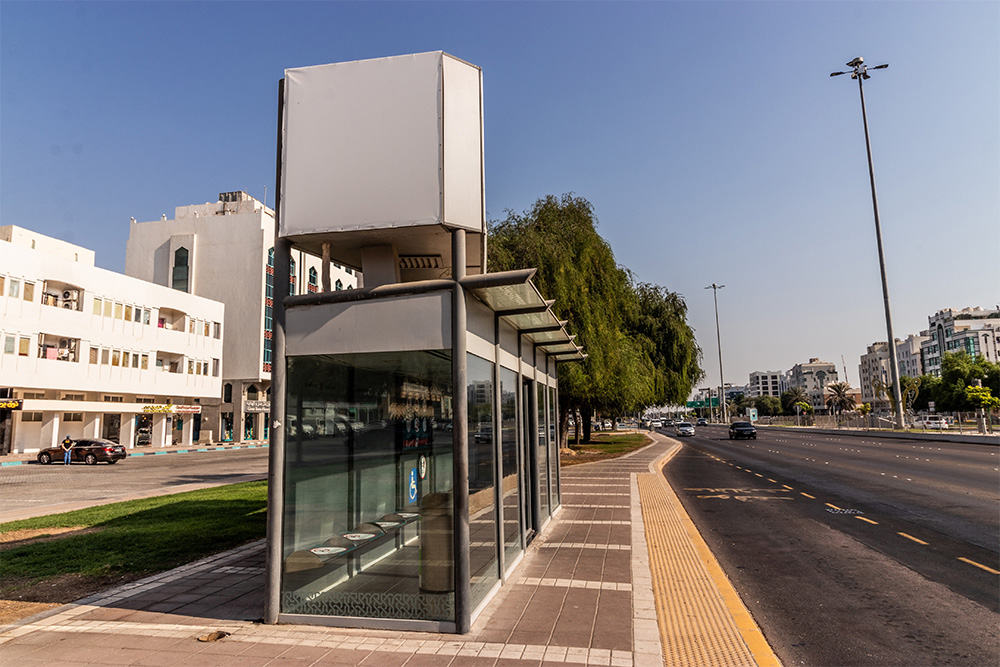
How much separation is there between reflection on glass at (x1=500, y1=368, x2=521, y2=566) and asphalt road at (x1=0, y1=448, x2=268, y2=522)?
1177 centimetres

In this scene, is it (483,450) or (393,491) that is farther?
(393,491)

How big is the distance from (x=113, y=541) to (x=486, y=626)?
7.63 metres

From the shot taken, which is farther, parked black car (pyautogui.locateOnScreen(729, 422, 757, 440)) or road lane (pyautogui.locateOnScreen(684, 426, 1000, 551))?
parked black car (pyautogui.locateOnScreen(729, 422, 757, 440))

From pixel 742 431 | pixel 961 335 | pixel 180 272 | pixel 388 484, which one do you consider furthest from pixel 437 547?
pixel 961 335

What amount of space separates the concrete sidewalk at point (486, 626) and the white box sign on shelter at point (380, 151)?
3.73 m

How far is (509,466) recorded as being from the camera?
7.34m

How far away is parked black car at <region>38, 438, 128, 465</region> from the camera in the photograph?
31.0m

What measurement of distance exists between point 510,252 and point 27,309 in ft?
102

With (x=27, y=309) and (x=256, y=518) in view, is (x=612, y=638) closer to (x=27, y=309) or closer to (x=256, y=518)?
(x=256, y=518)

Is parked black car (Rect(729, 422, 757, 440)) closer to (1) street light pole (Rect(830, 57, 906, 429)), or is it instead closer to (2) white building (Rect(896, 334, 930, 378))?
(1) street light pole (Rect(830, 57, 906, 429))

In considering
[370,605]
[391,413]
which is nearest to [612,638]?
[370,605]

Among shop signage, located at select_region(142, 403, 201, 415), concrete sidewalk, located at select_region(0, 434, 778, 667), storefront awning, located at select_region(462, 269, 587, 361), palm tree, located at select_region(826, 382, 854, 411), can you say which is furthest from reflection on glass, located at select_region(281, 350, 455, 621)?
palm tree, located at select_region(826, 382, 854, 411)

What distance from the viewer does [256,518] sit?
12.2m

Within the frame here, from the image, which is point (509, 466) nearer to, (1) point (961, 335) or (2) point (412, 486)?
(2) point (412, 486)
